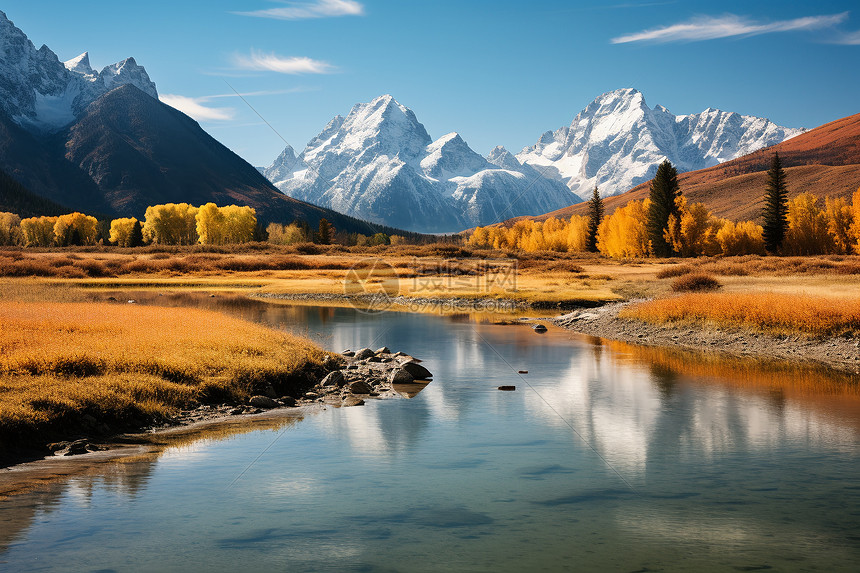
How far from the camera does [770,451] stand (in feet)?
63.6

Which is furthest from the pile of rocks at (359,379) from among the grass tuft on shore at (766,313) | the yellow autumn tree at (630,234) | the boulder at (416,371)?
the yellow autumn tree at (630,234)

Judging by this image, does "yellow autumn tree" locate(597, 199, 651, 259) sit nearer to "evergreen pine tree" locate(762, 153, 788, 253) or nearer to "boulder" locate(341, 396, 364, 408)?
"evergreen pine tree" locate(762, 153, 788, 253)

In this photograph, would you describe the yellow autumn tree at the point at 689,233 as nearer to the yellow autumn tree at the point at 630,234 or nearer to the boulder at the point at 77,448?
the yellow autumn tree at the point at 630,234

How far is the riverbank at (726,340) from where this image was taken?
34.7 metres

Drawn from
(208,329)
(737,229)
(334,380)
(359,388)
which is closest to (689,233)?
(737,229)

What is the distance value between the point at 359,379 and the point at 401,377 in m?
1.96

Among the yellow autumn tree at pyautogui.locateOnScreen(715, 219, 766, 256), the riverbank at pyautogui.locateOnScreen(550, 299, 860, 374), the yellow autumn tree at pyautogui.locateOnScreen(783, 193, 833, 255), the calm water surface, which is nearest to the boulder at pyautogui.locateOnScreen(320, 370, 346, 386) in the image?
the calm water surface

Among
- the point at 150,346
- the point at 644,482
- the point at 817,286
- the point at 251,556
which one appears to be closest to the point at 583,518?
the point at 644,482

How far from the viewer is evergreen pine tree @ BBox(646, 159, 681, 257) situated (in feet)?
442

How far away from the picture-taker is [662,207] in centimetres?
13562

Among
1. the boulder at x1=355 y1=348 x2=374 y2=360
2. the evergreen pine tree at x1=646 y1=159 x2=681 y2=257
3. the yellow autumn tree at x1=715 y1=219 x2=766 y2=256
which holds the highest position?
the evergreen pine tree at x1=646 y1=159 x2=681 y2=257

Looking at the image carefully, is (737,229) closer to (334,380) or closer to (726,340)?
(726,340)

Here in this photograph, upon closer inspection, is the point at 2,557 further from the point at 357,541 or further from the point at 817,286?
the point at 817,286

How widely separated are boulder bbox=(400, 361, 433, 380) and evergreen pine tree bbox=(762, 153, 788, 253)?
121 metres
